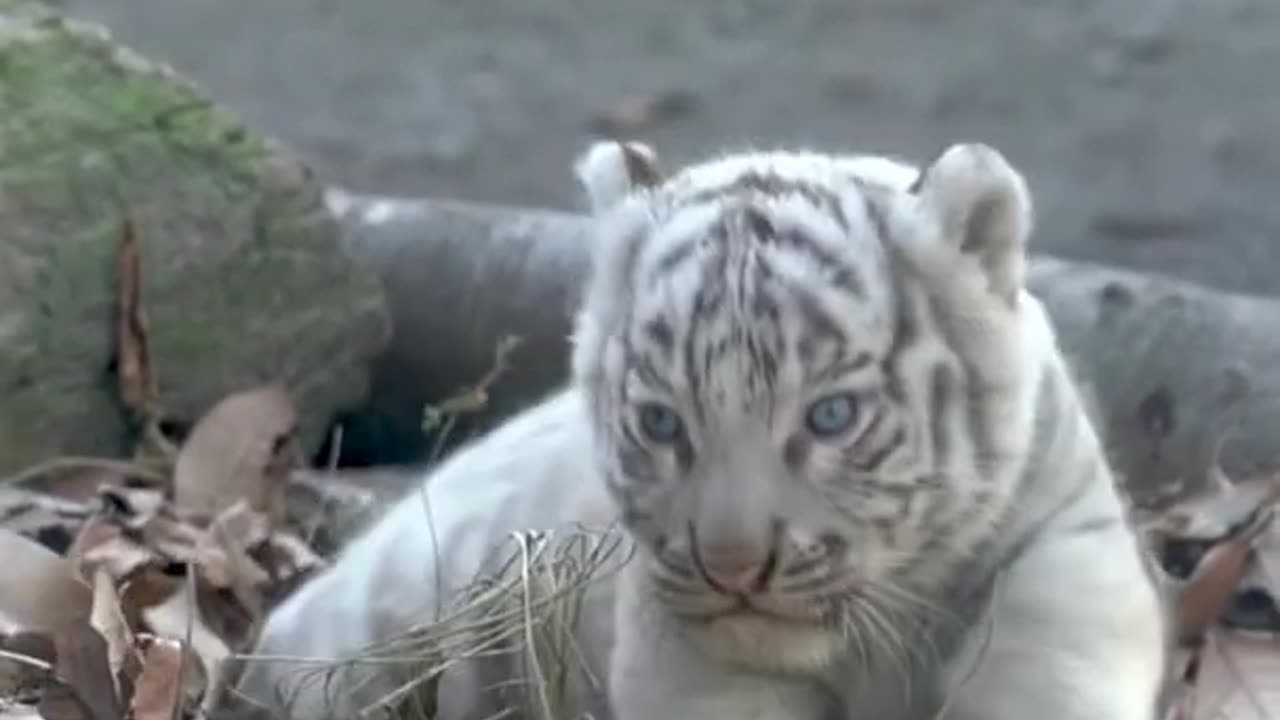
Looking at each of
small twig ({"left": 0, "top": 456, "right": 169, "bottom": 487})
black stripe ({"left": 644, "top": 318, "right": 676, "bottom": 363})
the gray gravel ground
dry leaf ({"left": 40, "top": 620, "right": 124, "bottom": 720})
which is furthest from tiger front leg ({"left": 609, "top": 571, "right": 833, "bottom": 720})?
the gray gravel ground

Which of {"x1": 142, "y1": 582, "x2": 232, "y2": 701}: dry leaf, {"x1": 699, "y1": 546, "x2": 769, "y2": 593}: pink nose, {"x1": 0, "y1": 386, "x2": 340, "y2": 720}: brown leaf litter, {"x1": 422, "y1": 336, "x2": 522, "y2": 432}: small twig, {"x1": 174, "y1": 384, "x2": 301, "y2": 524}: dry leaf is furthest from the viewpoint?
{"x1": 174, "y1": 384, "x2": 301, "y2": 524}: dry leaf

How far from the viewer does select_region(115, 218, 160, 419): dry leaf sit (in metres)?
4.59

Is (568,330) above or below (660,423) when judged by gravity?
below

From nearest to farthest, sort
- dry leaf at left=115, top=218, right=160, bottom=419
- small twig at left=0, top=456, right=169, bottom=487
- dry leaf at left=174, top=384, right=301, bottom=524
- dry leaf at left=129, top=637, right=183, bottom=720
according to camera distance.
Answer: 1. dry leaf at left=129, top=637, right=183, bottom=720
2. dry leaf at left=174, top=384, right=301, bottom=524
3. small twig at left=0, top=456, right=169, bottom=487
4. dry leaf at left=115, top=218, right=160, bottom=419

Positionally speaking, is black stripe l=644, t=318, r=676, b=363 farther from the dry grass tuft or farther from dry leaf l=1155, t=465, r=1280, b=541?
dry leaf l=1155, t=465, r=1280, b=541

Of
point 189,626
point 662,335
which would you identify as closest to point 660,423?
point 662,335

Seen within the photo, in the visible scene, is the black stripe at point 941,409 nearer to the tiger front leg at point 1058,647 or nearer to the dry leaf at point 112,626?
the tiger front leg at point 1058,647

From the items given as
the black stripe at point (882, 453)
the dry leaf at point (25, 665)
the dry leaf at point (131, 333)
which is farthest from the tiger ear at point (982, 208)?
the dry leaf at point (131, 333)

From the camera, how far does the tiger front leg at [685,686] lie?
2643mm

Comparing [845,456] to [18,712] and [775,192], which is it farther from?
[18,712]

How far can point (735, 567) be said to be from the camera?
246 cm

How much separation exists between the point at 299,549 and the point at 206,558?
0.17m

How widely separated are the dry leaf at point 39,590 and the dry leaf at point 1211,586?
1296 mm

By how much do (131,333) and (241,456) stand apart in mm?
306
